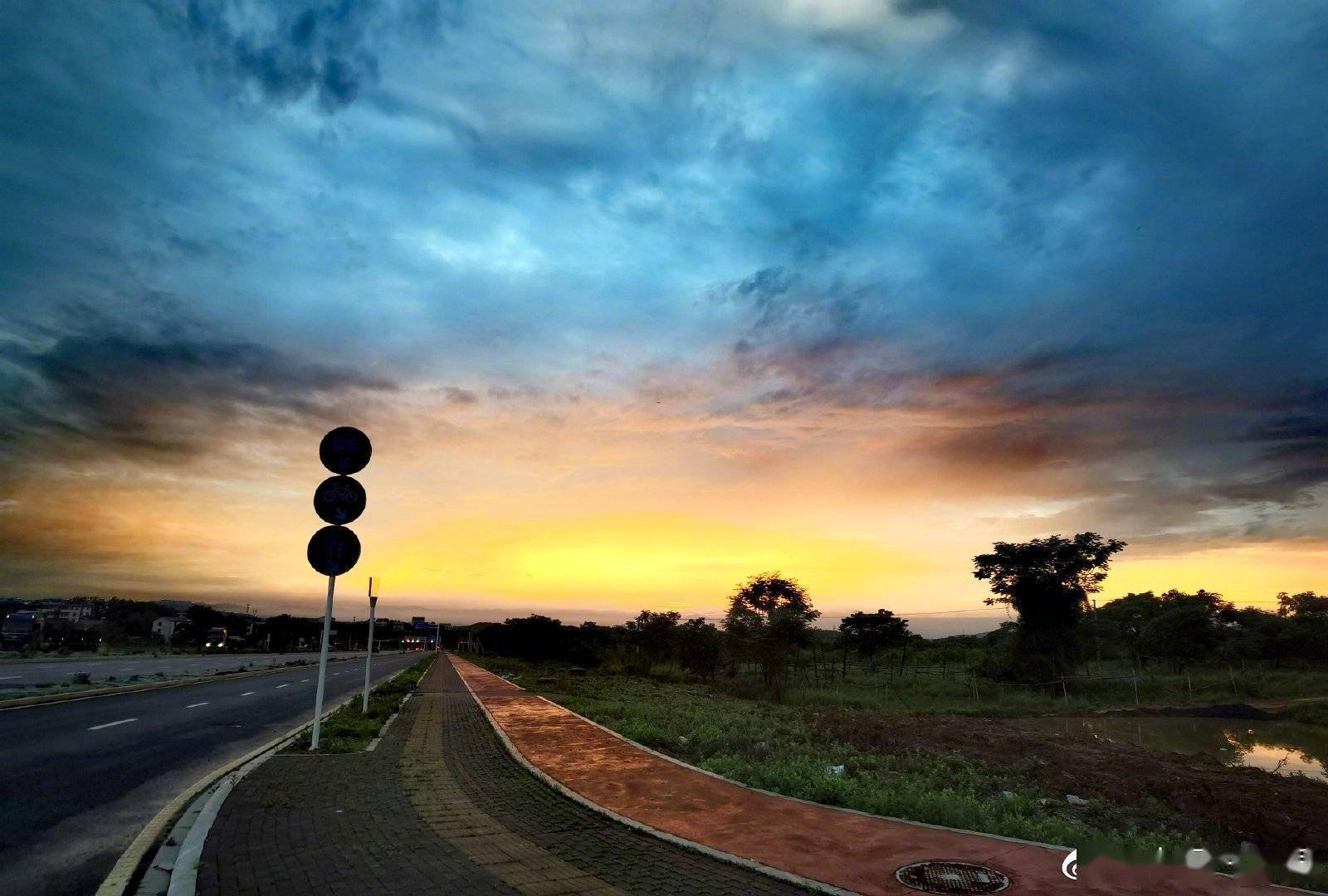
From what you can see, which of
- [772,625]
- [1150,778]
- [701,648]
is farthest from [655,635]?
[1150,778]

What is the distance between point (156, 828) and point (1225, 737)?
1577 inches

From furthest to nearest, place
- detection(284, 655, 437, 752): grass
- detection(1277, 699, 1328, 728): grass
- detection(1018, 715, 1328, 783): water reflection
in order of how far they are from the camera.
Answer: detection(1277, 699, 1328, 728): grass, detection(1018, 715, 1328, 783): water reflection, detection(284, 655, 437, 752): grass

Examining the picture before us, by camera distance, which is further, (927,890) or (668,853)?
(668,853)

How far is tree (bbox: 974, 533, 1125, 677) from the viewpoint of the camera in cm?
5000

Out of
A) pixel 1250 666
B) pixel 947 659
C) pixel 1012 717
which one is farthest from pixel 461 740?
pixel 1250 666

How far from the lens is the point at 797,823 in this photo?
8.47 m

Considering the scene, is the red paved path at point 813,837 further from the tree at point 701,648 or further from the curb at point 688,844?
the tree at point 701,648

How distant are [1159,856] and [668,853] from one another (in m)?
5.47

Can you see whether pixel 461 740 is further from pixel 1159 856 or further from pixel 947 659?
pixel 947 659

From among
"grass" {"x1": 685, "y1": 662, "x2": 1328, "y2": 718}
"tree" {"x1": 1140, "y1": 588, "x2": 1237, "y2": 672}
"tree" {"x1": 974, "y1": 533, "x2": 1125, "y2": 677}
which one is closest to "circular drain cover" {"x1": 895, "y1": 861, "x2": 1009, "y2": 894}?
"grass" {"x1": 685, "y1": 662, "x2": 1328, "y2": 718}

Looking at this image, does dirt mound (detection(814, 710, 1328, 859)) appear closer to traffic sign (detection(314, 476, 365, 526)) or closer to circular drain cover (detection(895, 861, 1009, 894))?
circular drain cover (detection(895, 861, 1009, 894))

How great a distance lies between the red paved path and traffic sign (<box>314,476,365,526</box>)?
5.92 m

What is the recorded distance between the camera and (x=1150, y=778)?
14.9 metres

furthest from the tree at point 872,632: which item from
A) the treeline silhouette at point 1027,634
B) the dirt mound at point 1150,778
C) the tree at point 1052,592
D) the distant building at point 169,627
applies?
the distant building at point 169,627
